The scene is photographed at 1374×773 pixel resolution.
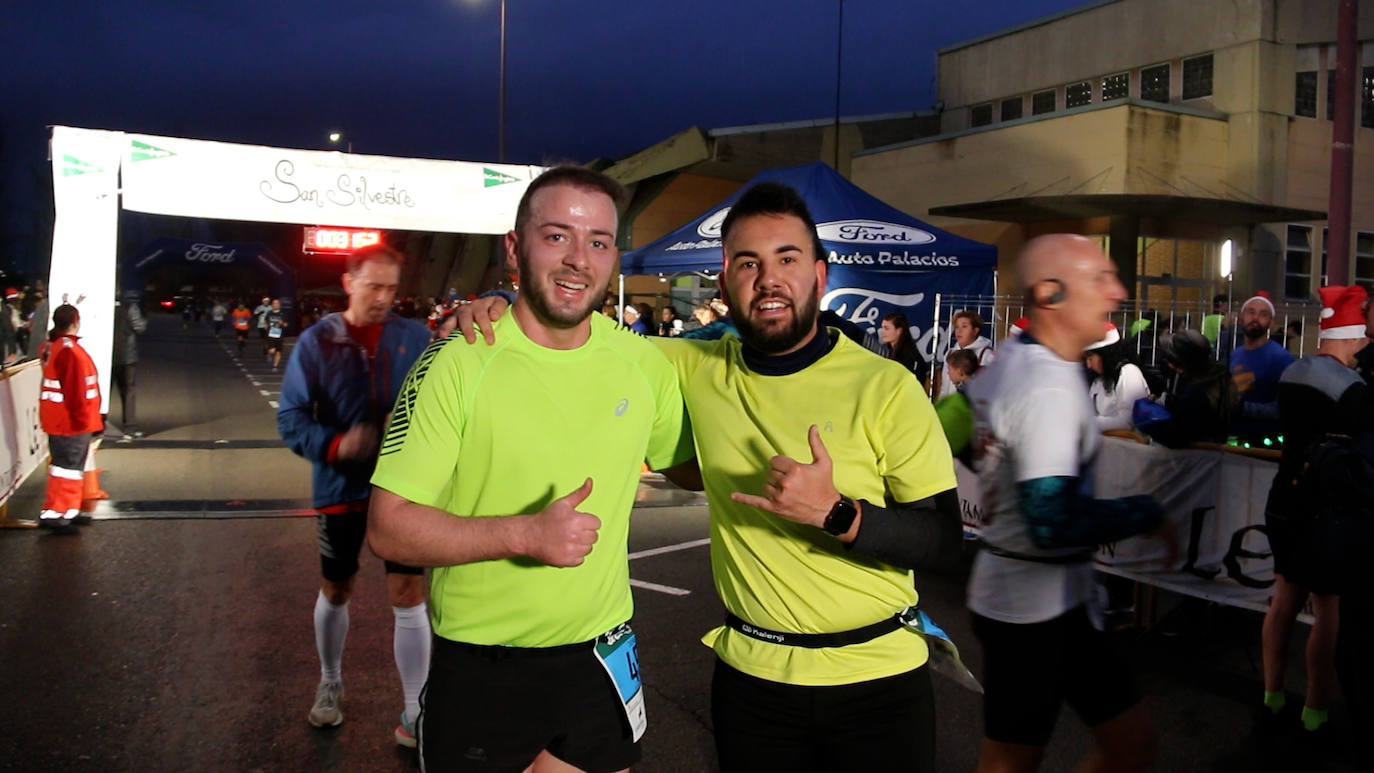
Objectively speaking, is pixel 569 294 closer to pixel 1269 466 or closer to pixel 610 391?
pixel 610 391

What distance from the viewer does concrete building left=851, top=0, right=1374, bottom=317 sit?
2047 cm

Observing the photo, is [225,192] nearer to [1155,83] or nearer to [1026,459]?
[1026,459]

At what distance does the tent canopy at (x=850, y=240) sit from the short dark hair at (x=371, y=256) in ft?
23.6

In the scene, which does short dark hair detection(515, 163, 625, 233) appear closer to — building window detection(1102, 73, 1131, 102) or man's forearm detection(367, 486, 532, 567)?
man's forearm detection(367, 486, 532, 567)

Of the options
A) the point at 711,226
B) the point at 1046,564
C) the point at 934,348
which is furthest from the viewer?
the point at 711,226

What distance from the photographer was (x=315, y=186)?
7906 mm

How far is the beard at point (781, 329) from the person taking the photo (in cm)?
257

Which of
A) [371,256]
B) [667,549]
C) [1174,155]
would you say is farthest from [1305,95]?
[371,256]

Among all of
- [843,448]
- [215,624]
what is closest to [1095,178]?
[215,624]

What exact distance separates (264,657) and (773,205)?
4.35 metres

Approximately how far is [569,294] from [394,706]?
3.18 m

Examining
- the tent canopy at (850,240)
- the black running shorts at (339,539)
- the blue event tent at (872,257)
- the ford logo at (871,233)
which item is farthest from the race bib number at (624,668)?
the ford logo at (871,233)

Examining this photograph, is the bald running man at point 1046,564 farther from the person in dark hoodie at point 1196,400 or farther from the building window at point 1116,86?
the building window at point 1116,86

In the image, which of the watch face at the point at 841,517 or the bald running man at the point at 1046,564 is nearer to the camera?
the watch face at the point at 841,517
